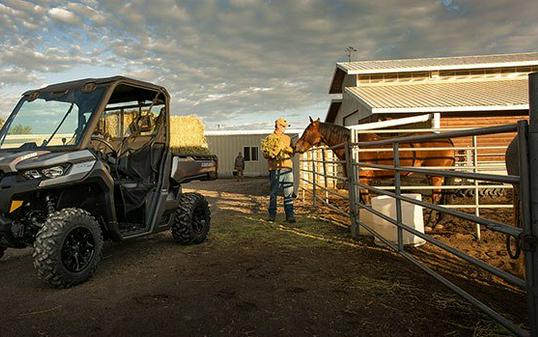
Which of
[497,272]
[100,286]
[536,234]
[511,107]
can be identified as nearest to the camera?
[536,234]

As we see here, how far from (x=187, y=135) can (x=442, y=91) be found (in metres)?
13.8

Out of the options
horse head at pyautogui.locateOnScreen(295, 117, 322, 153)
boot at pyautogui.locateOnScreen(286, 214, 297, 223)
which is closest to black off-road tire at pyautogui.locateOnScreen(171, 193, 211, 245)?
boot at pyautogui.locateOnScreen(286, 214, 297, 223)

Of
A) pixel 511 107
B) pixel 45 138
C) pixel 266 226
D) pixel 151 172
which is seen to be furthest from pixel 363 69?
pixel 45 138

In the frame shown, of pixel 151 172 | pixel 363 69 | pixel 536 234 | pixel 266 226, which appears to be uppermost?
pixel 363 69

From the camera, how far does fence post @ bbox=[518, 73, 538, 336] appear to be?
206cm

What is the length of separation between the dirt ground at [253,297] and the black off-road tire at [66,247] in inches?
6.7

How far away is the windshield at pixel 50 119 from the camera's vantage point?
428cm

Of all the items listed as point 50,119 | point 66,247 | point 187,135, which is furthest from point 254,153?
point 66,247

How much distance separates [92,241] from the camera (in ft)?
13.0

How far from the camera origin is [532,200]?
2098mm

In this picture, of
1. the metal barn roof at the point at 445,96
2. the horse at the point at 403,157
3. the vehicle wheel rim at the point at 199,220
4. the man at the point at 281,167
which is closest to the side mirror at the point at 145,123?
the vehicle wheel rim at the point at 199,220

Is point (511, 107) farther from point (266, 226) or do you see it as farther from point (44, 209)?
point (44, 209)

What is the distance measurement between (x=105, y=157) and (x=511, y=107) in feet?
41.4

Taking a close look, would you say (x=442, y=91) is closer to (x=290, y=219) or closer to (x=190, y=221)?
(x=290, y=219)
